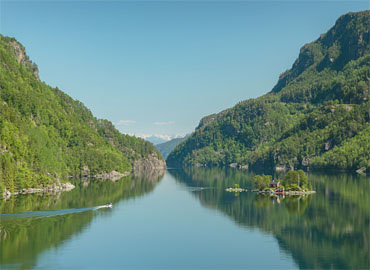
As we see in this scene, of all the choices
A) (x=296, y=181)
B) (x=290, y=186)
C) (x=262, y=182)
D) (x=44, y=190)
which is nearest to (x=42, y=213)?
(x=44, y=190)

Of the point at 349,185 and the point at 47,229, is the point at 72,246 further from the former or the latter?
the point at 349,185

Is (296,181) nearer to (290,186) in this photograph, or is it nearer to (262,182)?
(290,186)

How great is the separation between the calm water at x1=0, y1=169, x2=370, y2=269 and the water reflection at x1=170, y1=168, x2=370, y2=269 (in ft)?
0.68

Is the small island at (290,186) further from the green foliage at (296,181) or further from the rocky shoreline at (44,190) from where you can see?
the rocky shoreline at (44,190)

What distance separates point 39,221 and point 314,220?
69095 mm

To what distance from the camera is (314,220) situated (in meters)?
119

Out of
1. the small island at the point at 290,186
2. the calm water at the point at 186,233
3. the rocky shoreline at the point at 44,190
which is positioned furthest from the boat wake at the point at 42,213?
the small island at the point at 290,186

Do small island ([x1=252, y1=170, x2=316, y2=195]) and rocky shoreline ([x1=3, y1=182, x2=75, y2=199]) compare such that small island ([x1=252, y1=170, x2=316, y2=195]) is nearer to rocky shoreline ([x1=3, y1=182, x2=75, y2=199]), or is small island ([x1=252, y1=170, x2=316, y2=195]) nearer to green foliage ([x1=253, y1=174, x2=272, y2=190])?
green foliage ([x1=253, y1=174, x2=272, y2=190])

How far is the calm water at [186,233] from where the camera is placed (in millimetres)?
83875

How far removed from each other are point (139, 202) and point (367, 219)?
255 feet

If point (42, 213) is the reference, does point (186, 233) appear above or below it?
below

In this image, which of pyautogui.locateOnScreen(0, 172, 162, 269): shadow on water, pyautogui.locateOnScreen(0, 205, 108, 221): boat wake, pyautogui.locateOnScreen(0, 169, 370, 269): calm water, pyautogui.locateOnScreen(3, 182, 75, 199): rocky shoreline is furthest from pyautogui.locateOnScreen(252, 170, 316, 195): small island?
pyautogui.locateOnScreen(3, 182, 75, 199): rocky shoreline

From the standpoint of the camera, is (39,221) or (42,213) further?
(42,213)

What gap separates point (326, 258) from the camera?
278ft
